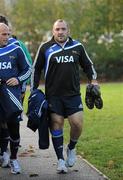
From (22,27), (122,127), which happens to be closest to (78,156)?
(122,127)

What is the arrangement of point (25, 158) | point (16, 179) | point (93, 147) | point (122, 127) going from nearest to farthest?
point (16, 179) < point (25, 158) < point (93, 147) < point (122, 127)

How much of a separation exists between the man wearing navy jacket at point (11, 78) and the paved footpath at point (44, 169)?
0.26 metres

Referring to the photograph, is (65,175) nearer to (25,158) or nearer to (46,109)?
(46,109)

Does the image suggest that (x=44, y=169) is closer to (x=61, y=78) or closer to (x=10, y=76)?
(x=61, y=78)

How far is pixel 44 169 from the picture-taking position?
8.66 metres

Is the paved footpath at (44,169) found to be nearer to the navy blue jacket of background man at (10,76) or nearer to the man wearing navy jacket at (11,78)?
the man wearing navy jacket at (11,78)

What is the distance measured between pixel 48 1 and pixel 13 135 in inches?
1837

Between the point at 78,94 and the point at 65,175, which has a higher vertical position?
the point at 78,94

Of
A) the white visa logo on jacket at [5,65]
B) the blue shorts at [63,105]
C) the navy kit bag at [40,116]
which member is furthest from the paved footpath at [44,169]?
the white visa logo on jacket at [5,65]

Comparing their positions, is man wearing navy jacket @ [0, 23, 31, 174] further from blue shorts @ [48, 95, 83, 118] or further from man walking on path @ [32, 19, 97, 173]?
blue shorts @ [48, 95, 83, 118]

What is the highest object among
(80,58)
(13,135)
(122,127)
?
(80,58)

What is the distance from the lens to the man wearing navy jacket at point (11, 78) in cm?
803

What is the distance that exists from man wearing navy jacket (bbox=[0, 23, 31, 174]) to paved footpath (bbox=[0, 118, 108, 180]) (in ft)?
0.85

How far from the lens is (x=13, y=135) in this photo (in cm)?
837
